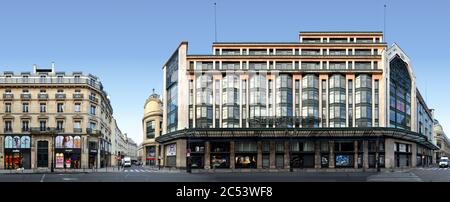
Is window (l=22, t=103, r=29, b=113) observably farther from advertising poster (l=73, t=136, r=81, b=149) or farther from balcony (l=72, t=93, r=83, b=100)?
advertising poster (l=73, t=136, r=81, b=149)

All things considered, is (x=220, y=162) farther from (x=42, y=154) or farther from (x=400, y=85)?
(x=42, y=154)

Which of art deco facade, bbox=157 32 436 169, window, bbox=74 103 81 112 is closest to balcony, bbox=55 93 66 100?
window, bbox=74 103 81 112

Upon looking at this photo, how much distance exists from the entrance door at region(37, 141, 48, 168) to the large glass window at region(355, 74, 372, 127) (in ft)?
30.9

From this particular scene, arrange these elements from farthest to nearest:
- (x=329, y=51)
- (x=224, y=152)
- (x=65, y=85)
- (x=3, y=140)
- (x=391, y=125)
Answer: (x=224, y=152), (x=329, y=51), (x=391, y=125), (x=3, y=140), (x=65, y=85)

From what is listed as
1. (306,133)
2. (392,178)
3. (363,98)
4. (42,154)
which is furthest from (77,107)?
(363,98)

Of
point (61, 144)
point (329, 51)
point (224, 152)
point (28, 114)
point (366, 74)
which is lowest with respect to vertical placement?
point (224, 152)

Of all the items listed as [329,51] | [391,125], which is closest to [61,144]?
[391,125]

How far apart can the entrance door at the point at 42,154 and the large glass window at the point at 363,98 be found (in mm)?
9406

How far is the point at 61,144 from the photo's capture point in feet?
11.1

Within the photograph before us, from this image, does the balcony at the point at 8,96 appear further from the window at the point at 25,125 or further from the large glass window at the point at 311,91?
the large glass window at the point at 311,91

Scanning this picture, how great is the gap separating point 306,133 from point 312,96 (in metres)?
3.80

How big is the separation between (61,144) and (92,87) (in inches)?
28.6

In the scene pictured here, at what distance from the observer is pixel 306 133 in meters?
15.0
